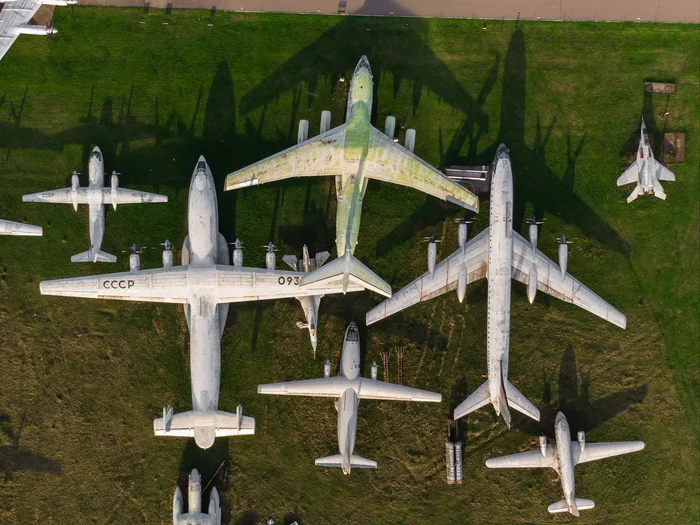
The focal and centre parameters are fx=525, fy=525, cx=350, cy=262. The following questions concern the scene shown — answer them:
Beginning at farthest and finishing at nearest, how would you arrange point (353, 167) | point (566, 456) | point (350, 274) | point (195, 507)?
point (195, 507) → point (566, 456) → point (353, 167) → point (350, 274)

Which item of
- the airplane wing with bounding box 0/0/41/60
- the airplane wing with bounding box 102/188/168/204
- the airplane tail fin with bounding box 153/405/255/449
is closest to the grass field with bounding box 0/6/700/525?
the airplane wing with bounding box 102/188/168/204

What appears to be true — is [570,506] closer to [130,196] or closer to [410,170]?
[410,170]

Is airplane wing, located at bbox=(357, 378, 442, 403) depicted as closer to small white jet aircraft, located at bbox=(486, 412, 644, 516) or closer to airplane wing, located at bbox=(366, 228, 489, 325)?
Answer: airplane wing, located at bbox=(366, 228, 489, 325)

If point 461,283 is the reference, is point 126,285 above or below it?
below

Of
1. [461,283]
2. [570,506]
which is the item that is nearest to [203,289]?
[461,283]

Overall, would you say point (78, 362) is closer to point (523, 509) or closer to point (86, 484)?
point (86, 484)

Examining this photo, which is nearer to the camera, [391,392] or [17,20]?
[391,392]

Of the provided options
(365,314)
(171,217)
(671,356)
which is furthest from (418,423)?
(171,217)

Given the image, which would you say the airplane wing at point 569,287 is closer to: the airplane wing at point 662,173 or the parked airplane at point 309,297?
the airplane wing at point 662,173
